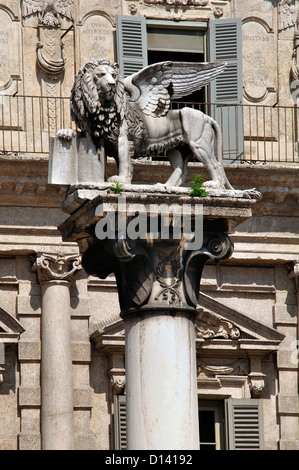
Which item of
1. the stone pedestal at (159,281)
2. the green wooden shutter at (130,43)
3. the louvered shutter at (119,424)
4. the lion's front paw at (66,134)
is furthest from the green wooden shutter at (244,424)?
the lion's front paw at (66,134)

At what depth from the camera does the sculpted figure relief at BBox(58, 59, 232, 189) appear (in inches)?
678

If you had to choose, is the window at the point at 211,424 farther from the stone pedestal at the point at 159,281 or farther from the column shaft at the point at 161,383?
the column shaft at the point at 161,383

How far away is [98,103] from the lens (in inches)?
677

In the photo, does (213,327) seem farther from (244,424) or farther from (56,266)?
(56,266)

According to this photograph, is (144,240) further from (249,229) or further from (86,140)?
(249,229)

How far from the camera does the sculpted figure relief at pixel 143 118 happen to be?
1722cm

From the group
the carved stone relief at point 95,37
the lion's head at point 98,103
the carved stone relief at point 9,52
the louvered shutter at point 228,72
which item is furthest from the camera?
the louvered shutter at point 228,72

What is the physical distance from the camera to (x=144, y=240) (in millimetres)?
16531

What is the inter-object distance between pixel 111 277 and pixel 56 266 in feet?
3.01

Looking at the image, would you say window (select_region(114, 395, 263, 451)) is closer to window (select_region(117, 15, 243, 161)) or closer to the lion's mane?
window (select_region(117, 15, 243, 161))

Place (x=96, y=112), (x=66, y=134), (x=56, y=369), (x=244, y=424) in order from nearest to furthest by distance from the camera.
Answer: (x=66, y=134)
(x=96, y=112)
(x=56, y=369)
(x=244, y=424)

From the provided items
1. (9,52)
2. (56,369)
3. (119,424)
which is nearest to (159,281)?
(56,369)

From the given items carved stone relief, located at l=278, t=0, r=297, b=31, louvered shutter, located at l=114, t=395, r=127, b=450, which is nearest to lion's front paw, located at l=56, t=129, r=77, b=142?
louvered shutter, located at l=114, t=395, r=127, b=450

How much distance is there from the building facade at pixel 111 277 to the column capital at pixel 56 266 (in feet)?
0.07
